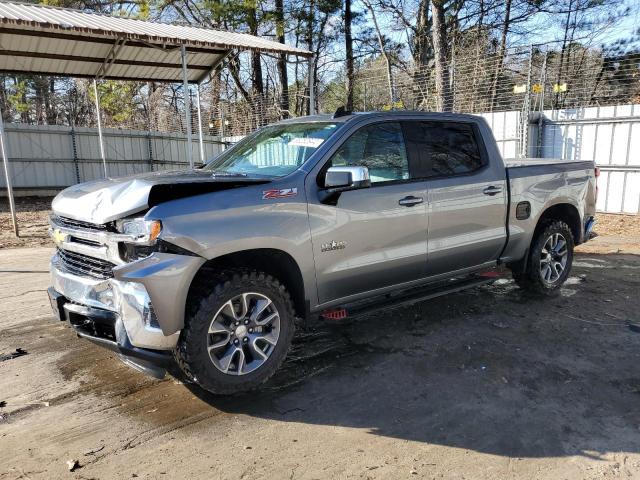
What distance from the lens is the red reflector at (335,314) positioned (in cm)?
397

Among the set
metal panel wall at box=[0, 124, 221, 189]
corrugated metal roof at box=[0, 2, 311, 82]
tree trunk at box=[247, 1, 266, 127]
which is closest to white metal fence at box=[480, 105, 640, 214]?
corrugated metal roof at box=[0, 2, 311, 82]

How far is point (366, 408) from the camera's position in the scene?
3408mm

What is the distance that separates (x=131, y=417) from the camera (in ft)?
10.9

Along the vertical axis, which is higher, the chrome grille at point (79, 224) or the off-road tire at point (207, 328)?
the chrome grille at point (79, 224)

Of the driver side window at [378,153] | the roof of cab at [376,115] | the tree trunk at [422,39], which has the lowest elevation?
the driver side window at [378,153]

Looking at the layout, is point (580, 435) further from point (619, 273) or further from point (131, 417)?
point (619, 273)

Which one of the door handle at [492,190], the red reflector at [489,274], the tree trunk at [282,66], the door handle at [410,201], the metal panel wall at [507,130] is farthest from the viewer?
the tree trunk at [282,66]

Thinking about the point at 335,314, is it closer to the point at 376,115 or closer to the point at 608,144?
the point at 376,115

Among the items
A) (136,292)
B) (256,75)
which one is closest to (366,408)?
(136,292)

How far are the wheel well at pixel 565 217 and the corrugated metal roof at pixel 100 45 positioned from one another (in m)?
7.70

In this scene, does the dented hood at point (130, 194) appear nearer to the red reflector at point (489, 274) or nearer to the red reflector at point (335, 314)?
the red reflector at point (335, 314)

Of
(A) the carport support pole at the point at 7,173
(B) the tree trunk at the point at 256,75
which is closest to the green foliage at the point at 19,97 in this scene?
(B) the tree trunk at the point at 256,75

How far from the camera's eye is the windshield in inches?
161

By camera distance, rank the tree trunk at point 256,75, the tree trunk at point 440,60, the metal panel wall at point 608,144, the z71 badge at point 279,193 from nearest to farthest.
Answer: the z71 badge at point 279,193, the metal panel wall at point 608,144, the tree trunk at point 440,60, the tree trunk at point 256,75
